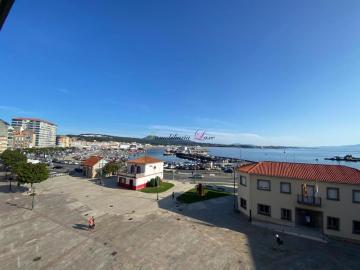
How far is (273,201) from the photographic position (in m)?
29.5

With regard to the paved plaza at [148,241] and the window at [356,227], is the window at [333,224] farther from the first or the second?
the paved plaza at [148,241]

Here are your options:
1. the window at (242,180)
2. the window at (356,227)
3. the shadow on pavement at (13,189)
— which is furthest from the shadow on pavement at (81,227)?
the window at (356,227)

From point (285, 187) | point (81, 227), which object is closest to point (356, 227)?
point (285, 187)

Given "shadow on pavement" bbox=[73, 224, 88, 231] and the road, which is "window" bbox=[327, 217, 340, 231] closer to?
"shadow on pavement" bbox=[73, 224, 88, 231]

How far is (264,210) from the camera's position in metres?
30.2

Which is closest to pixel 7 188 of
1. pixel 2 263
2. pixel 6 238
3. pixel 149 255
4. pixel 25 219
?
pixel 25 219

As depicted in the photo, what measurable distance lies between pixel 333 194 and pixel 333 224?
3343mm

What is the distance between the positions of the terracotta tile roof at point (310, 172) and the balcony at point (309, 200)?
7.05 ft

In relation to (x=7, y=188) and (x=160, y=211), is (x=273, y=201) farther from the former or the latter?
(x=7, y=188)

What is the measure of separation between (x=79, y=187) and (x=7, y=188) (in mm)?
14101

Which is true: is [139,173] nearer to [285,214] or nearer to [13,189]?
[13,189]

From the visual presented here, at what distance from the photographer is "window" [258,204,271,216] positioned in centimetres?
2983

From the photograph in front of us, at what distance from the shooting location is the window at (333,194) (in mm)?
25906

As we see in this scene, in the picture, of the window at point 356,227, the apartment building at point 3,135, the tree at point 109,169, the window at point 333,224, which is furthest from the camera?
the apartment building at point 3,135
